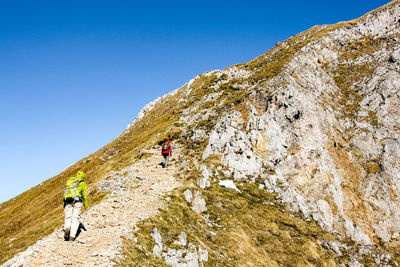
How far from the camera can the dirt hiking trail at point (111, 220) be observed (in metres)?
13.0

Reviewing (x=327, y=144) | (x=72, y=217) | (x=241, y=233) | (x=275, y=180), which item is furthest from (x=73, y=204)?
(x=327, y=144)

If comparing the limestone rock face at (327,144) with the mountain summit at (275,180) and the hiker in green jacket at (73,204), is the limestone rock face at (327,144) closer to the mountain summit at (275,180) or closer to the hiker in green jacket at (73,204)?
the mountain summit at (275,180)

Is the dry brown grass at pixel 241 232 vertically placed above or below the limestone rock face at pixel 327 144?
below

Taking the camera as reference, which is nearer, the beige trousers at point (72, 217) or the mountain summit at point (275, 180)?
the beige trousers at point (72, 217)

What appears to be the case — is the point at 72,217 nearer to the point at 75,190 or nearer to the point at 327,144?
the point at 75,190

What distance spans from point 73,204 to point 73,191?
763 millimetres

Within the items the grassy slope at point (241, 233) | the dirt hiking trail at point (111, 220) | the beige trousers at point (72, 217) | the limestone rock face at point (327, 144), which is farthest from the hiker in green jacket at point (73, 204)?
the limestone rock face at point (327, 144)

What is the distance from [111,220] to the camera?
17.8 m

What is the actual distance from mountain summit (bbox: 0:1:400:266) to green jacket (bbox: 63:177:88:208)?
8.99ft

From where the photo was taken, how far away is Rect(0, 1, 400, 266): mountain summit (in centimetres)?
1927

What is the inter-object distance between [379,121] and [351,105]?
5852 millimetres

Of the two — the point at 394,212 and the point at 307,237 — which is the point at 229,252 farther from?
the point at 394,212

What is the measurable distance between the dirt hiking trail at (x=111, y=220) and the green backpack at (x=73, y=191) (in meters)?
2.43

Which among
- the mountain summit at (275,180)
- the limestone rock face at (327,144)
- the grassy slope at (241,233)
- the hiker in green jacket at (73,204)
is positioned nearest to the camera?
the hiker in green jacket at (73,204)
